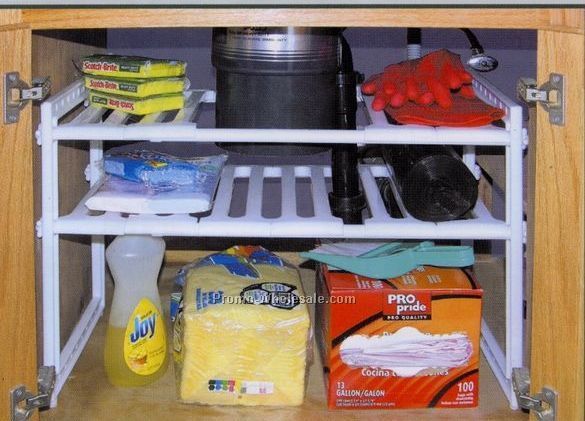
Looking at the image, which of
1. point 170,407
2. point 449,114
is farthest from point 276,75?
point 170,407

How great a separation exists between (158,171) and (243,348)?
30 cm

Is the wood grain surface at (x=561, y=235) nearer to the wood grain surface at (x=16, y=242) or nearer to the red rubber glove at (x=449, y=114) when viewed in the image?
the red rubber glove at (x=449, y=114)

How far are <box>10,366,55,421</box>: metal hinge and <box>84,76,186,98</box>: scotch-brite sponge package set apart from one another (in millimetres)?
438

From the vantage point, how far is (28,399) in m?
1.35

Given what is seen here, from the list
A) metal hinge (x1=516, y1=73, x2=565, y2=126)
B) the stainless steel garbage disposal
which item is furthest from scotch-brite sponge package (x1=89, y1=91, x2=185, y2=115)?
metal hinge (x1=516, y1=73, x2=565, y2=126)

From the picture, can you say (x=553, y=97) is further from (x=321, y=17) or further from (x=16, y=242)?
(x=16, y=242)

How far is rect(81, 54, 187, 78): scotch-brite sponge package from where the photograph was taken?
60.5 inches

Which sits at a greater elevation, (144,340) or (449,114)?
(449,114)

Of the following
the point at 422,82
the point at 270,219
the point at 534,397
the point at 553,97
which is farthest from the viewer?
the point at 422,82

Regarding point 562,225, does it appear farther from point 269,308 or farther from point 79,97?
point 79,97

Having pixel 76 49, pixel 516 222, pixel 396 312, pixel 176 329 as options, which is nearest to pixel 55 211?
pixel 176 329

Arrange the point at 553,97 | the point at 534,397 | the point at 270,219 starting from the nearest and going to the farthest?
the point at 553,97 → the point at 534,397 → the point at 270,219

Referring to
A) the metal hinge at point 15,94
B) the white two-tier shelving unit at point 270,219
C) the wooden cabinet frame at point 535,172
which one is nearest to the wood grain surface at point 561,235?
the wooden cabinet frame at point 535,172

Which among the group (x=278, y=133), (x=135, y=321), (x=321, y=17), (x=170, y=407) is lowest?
(x=170, y=407)
